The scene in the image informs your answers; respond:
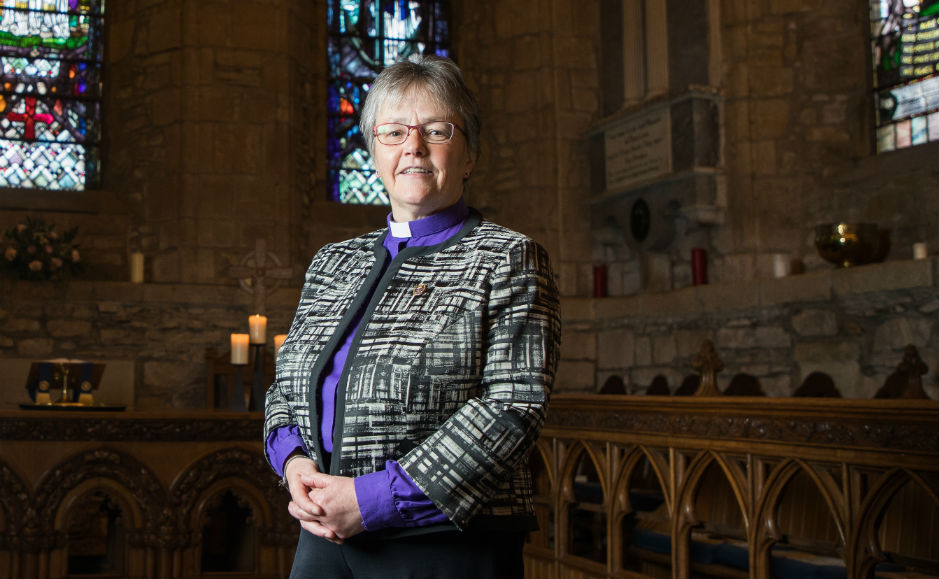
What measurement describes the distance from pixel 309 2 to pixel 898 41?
13.7 feet

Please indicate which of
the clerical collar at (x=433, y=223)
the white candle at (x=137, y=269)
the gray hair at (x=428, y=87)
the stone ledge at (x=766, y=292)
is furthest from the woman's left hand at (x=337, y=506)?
the white candle at (x=137, y=269)

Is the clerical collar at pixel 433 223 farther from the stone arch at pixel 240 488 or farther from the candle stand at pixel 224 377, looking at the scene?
the candle stand at pixel 224 377

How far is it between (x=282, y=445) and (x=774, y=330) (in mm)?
5107

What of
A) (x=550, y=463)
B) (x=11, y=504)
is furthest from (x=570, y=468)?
(x=11, y=504)

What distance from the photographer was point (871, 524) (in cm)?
272

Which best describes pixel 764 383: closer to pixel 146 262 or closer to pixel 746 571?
pixel 746 571

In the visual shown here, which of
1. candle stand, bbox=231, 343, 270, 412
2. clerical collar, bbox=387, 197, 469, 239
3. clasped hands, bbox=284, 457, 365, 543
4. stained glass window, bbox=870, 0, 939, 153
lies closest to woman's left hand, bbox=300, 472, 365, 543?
clasped hands, bbox=284, 457, 365, 543

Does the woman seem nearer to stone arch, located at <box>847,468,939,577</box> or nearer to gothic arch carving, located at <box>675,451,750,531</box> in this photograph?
stone arch, located at <box>847,468,939,577</box>

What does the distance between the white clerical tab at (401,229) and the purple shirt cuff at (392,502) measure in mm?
363

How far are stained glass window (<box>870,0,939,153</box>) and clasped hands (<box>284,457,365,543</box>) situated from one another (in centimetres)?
574

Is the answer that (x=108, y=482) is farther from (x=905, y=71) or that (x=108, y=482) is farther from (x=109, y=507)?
(x=905, y=71)

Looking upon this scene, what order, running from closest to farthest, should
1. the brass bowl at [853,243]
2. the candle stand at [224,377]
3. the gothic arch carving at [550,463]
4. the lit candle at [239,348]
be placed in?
the gothic arch carving at [550,463], the lit candle at [239,348], the brass bowl at [853,243], the candle stand at [224,377]

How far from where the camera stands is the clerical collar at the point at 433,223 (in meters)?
1.46

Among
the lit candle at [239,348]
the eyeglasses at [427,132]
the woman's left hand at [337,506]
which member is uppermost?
the eyeglasses at [427,132]
